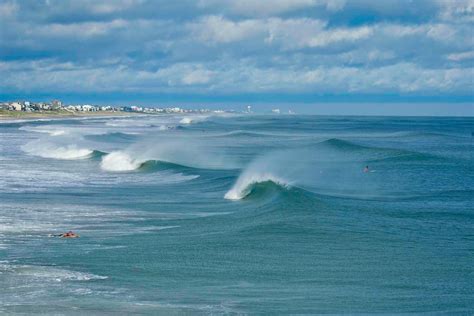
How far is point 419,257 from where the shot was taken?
1104 inches

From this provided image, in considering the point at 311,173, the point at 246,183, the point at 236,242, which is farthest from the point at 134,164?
the point at 236,242

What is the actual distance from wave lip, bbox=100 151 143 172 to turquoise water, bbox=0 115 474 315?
3.17m

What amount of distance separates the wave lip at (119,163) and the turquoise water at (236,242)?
10.4 feet

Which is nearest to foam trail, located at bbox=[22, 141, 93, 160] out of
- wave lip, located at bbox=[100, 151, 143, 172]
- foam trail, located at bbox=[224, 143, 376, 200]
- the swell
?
wave lip, located at bbox=[100, 151, 143, 172]

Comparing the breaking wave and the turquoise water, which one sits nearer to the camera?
the turquoise water

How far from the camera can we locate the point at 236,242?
31.1 metres

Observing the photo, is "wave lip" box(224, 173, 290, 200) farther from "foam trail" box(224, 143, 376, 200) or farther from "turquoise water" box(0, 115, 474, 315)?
"turquoise water" box(0, 115, 474, 315)

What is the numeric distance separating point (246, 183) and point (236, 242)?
773 inches

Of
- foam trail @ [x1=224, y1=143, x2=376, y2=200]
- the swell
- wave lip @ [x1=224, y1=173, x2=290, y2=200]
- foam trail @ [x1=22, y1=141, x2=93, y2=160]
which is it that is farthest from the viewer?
foam trail @ [x1=22, y1=141, x2=93, y2=160]

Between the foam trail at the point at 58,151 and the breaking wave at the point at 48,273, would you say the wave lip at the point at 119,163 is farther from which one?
the breaking wave at the point at 48,273

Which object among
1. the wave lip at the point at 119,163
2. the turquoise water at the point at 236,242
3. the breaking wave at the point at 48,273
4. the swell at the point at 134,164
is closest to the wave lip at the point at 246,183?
the turquoise water at the point at 236,242

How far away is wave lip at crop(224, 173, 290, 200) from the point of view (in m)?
46.4

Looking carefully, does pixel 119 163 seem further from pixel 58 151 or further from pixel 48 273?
pixel 48 273

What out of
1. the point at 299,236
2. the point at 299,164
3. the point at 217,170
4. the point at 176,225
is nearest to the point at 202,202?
the point at 176,225
